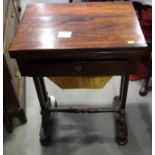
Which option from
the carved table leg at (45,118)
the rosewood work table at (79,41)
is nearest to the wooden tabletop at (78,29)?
the rosewood work table at (79,41)

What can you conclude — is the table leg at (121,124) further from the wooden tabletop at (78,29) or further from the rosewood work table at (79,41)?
the wooden tabletop at (78,29)

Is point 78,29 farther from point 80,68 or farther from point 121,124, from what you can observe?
point 121,124

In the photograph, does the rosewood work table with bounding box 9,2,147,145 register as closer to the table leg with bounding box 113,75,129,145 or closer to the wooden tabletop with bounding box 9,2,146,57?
the wooden tabletop with bounding box 9,2,146,57

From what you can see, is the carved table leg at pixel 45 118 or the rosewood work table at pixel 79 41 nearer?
the rosewood work table at pixel 79 41

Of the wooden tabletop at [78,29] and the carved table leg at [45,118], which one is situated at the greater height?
the wooden tabletop at [78,29]

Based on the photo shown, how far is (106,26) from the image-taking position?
3.70 ft

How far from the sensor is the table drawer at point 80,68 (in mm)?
1075

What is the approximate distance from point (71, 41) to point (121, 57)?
0.69 ft

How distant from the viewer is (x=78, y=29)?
44.4 inches

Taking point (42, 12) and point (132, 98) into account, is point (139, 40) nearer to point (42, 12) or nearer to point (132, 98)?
point (42, 12)

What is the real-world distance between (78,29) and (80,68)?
173 millimetres

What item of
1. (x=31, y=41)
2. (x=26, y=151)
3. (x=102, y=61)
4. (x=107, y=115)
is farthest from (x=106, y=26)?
(x=26, y=151)

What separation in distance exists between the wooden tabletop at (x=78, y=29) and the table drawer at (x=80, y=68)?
80 millimetres

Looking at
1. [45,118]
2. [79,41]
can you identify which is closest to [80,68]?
[79,41]
